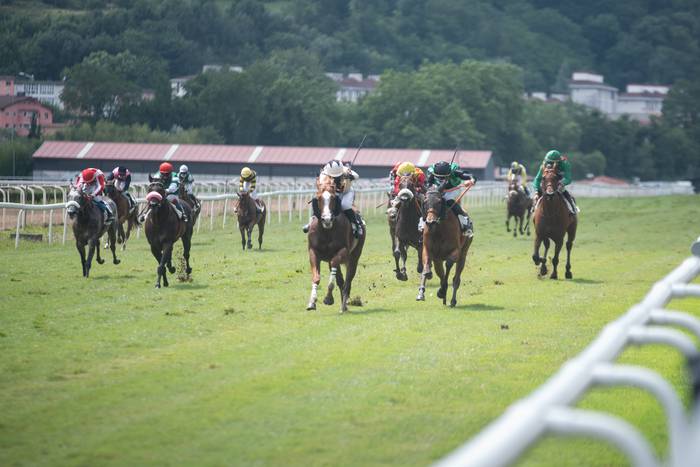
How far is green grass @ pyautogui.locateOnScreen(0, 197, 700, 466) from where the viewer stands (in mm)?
8234

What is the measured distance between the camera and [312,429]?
8.68 metres

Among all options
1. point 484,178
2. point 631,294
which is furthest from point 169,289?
point 484,178

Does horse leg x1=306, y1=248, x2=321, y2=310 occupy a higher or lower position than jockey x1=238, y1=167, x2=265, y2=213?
lower

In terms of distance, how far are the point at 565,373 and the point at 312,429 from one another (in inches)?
155

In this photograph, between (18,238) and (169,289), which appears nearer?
(169,289)

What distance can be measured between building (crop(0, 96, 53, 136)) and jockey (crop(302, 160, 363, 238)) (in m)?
102

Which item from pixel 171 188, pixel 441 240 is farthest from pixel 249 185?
pixel 441 240

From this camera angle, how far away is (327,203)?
16.2 meters

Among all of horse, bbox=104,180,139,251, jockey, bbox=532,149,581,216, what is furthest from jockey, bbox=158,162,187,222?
jockey, bbox=532,149,581,216

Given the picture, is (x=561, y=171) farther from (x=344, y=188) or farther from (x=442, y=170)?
(x=344, y=188)

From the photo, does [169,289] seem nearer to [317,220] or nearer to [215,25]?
[317,220]

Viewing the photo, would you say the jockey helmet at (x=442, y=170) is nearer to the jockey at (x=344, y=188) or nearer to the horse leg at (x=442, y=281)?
the horse leg at (x=442, y=281)

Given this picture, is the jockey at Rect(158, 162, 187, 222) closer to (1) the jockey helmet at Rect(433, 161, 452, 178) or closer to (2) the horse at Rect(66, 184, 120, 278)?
(2) the horse at Rect(66, 184, 120, 278)

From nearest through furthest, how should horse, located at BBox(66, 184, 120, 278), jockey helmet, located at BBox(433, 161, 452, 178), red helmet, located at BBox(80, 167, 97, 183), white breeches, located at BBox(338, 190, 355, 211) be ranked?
white breeches, located at BBox(338, 190, 355, 211) < jockey helmet, located at BBox(433, 161, 452, 178) < horse, located at BBox(66, 184, 120, 278) < red helmet, located at BBox(80, 167, 97, 183)
